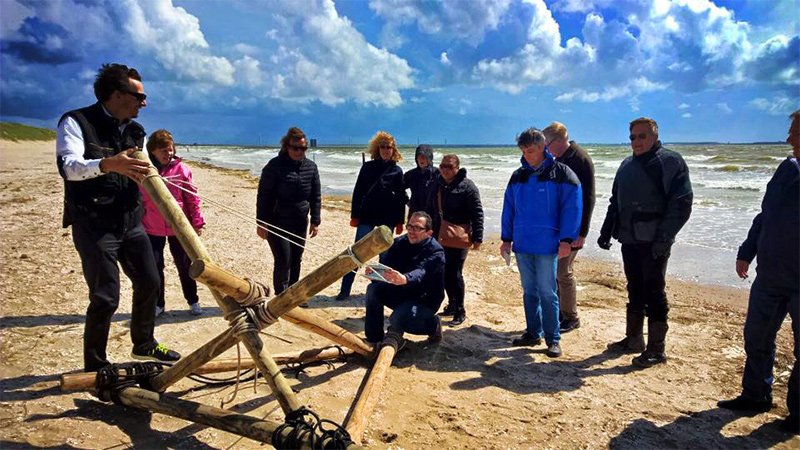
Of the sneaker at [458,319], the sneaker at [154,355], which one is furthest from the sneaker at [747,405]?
the sneaker at [154,355]

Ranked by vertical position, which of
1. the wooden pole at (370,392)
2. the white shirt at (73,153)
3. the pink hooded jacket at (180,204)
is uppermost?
the white shirt at (73,153)

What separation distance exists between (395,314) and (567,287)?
2.27 meters

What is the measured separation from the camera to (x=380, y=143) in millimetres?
6527

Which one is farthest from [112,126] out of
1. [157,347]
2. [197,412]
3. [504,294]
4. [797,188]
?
[504,294]

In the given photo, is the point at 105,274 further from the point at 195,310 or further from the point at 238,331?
the point at 195,310

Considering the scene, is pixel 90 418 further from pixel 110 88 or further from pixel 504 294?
pixel 504 294

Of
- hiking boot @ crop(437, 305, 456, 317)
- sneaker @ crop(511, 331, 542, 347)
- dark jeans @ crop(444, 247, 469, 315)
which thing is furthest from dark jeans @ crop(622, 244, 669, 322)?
hiking boot @ crop(437, 305, 456, 317)

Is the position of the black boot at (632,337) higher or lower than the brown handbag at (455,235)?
lower

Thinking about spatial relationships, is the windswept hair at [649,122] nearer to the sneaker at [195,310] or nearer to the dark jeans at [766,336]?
the dark jeans at [766,336]

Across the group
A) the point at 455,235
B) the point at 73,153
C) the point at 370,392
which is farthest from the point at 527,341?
the point at 73,153

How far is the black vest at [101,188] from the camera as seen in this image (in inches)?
145

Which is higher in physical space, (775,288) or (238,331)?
(775,288)

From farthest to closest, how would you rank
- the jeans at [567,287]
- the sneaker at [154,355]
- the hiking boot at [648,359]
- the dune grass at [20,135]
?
the dune grass at [20,135] < the jeans at [567,287] < the hiking boot at [648,359] < the sneaker at [154,355]

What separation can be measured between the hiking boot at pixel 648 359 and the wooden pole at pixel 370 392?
2385mm
